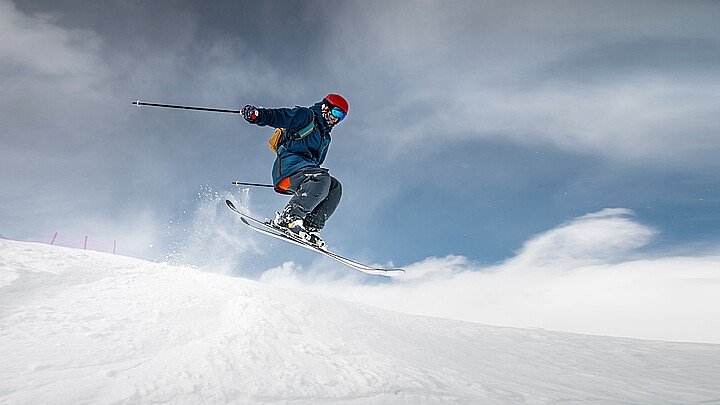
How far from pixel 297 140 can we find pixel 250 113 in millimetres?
927

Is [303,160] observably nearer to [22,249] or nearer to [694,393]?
[22,249]

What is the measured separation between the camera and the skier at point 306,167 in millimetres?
7320

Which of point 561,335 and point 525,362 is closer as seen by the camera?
point 525,362

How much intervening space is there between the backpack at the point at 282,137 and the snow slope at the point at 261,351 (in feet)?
7.66

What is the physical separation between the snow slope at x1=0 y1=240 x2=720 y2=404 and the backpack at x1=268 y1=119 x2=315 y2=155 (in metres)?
2.33

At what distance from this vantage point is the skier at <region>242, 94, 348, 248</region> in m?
7.32

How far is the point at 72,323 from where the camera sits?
4.59 metres

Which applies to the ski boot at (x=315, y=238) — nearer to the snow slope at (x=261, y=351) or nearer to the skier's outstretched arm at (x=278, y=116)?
the snow slope at (x=261, y=351)

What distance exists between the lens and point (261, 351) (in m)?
4.28

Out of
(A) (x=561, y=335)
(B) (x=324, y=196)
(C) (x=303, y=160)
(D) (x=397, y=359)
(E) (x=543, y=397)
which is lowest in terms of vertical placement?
(E) (x=543, y=397)

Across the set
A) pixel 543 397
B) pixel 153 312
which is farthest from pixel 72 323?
pixel 543 397

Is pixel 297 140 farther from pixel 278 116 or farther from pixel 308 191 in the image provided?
pixel 308 191

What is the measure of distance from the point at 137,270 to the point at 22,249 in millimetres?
1791

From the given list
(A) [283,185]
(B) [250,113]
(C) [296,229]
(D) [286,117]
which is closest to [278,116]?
(D) [286,117]
